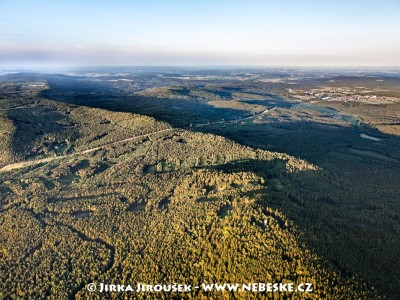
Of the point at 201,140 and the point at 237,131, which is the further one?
the point at 237,131

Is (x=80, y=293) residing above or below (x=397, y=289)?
below

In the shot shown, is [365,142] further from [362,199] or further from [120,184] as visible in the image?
[120,184]

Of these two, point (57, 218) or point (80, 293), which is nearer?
point (80, 293)

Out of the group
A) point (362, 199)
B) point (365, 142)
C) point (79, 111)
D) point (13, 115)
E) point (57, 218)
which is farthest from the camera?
point (79, 111)

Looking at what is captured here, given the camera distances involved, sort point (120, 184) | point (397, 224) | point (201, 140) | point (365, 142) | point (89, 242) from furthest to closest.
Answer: point (365, 142), point (201, 140), point (120, 184), point (397, 224), point (89, 242)

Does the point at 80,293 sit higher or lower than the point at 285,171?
lower

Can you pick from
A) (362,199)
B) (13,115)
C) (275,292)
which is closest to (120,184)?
(275,292)

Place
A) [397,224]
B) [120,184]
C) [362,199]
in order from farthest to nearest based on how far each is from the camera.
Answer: [120,184] < [362,199] < [397,224]

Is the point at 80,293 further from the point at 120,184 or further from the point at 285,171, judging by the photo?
the point at 285,171

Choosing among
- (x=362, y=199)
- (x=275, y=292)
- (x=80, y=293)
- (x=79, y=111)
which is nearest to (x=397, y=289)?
(x=275, y=292)
